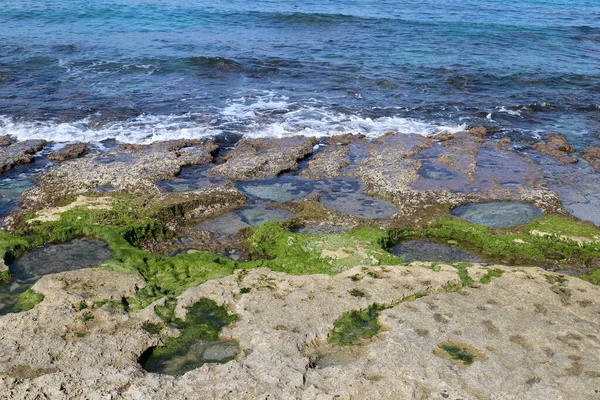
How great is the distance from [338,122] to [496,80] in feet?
34.2

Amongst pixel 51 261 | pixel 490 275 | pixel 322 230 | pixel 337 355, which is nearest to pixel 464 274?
pixel 490 275

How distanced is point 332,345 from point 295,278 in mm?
1878

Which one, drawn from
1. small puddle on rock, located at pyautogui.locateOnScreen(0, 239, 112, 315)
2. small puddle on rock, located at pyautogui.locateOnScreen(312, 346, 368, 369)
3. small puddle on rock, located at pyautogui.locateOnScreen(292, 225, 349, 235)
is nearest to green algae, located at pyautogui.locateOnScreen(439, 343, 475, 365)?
small puddle on rock, located at pyautogui.locateOnScreen(312, 346, 368, 369)

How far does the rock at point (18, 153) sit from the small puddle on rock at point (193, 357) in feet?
31.9

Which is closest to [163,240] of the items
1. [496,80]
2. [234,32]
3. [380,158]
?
[380,158]

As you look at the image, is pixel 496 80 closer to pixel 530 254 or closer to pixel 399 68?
pixel 399 68

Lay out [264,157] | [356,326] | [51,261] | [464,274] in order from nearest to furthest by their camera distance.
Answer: [356,326]
[464,274]
[51,261]
[264,157]

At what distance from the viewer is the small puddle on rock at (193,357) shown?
771 centimetres

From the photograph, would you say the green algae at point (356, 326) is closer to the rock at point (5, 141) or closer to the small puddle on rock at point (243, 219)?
the small puddle on rock at point (243, 219)

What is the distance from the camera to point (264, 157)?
16.1m

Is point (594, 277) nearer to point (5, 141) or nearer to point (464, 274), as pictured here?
point (464, 274)

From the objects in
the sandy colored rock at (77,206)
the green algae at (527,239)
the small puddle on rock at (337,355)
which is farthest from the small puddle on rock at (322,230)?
the sandy colored rock at (77,206)

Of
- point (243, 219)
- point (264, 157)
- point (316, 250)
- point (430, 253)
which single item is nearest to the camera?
point (316, 250)

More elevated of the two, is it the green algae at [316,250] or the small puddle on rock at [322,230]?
the green algae at [316,250]
